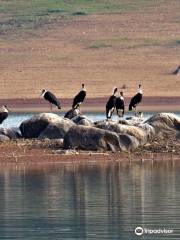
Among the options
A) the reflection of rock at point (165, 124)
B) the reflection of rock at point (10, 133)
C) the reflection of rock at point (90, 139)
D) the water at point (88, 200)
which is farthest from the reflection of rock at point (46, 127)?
the water at point (88, 200)

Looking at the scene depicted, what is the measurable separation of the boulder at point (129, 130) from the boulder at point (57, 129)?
90 centimetres

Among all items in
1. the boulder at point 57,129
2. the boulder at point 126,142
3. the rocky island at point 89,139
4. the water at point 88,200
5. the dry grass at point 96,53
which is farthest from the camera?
the dry grass at point 96,53

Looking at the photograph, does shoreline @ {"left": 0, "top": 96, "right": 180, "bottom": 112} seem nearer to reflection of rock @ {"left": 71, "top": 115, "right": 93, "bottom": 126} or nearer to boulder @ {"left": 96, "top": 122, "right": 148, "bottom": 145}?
reflection of rock @ {"left": 71, "top": 115, "right": 93, "bottom": 126}

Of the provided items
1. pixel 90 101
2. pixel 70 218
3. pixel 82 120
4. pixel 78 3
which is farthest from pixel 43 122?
pixel 78 3

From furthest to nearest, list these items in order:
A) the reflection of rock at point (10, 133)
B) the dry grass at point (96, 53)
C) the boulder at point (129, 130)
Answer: the dry grass at point (96, 53), the reflection of rock at point (10, 133), the boulder at point (129, 130)

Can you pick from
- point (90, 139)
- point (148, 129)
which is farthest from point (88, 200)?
point (148, 129)

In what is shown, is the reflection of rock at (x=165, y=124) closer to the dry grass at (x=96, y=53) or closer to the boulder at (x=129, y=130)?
the boulder at (x=129, y=130)

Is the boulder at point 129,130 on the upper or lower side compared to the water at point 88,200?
upper

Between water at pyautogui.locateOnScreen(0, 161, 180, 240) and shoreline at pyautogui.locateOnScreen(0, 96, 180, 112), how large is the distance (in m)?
20.2

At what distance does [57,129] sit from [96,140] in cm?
180

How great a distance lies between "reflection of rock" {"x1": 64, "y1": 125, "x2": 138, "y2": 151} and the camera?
24609 mm

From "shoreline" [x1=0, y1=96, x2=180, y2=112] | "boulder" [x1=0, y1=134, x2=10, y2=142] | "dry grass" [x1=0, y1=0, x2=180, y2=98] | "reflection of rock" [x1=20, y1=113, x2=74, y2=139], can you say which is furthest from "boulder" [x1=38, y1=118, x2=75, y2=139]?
"dry grass" [x1=0, y1=0, x2=180, y2=98]

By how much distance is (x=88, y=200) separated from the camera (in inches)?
744

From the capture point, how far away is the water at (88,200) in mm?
16328
